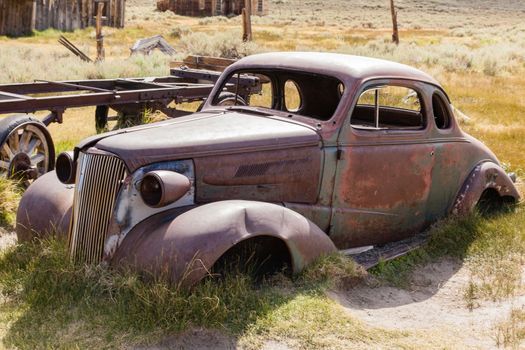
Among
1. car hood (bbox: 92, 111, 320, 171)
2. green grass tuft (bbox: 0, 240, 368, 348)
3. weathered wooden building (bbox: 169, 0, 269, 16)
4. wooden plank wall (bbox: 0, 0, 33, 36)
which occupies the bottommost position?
green grass tuft (bbox: 0, 240, 368, 348)

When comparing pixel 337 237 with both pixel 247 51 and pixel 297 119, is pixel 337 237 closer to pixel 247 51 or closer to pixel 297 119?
pixel 297 119

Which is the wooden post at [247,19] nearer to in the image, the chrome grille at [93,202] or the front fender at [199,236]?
the chrome grille at [93,202]

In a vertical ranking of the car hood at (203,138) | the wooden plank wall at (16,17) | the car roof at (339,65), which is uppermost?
the wooden plank wall at (16,17)

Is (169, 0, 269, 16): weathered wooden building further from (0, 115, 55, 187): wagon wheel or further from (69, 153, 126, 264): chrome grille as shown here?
(69, 153, 126, 264): chrome grille

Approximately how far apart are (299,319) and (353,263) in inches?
35.1

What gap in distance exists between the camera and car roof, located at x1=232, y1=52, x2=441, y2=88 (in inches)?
216

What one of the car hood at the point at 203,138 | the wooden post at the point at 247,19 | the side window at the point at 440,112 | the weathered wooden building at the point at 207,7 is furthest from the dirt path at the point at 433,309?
the weathered wooden building at the point at 207,7

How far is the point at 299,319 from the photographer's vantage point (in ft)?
14.0

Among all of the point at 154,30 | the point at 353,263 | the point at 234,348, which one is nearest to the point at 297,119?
the point at 353,263

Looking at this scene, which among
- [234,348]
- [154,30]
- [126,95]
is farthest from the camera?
[154,30]

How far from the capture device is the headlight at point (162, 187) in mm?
4281

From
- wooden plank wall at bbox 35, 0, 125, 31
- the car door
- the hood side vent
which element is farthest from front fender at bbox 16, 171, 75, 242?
wooden plank wall at bbox 35, 0, 125, 31

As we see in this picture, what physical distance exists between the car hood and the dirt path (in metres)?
1.18

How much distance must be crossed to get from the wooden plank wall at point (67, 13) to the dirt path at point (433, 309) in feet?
89.9
